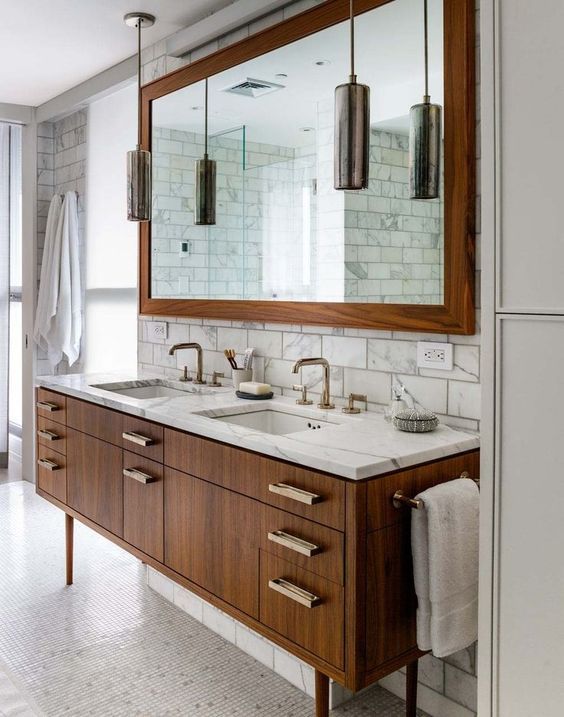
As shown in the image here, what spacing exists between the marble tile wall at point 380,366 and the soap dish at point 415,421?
5.9 inches

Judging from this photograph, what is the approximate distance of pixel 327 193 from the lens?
8.06ft

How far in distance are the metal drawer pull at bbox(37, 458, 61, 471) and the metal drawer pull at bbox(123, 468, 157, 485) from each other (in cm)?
67

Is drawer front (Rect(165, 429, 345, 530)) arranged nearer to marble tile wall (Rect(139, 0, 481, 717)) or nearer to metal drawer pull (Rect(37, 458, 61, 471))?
marble tile wall (Rect(139, 0, 481, 717))

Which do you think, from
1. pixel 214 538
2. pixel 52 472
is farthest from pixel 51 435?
pixel 214 538

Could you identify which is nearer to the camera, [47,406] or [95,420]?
[95,420]

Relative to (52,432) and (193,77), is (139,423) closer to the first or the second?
(52,432)

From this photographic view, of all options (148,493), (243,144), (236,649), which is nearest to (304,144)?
(243,144)

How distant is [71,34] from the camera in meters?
3.33

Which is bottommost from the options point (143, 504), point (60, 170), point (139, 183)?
point (143, 504)

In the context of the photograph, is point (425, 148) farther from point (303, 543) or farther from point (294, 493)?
point (303, 543)

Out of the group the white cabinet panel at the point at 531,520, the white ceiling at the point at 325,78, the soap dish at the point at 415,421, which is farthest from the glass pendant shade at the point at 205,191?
the white cabinet panel at the point at 531,520

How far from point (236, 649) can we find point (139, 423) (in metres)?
0.97

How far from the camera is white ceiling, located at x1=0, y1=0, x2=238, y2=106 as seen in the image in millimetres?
2982

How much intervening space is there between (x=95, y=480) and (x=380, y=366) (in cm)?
125
